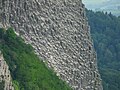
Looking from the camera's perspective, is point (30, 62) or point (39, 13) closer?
point (30, 62)

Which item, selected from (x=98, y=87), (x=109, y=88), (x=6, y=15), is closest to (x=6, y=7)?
(x=6, y=15)

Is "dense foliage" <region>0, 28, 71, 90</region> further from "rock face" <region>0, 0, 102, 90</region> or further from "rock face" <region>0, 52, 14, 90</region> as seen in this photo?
"rock face" <region>0, 52, 14, 90</region>

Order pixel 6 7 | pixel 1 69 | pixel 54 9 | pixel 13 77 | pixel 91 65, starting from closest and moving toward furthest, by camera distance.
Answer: pixel 1 69, pixel 13 77, pixel 6 7, pixel 54 9, pixel 91 65

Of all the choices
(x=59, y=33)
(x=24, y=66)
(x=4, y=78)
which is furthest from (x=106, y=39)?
(x=4, y=78)

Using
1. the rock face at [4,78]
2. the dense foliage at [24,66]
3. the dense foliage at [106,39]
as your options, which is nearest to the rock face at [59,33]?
the dense foliage at [24,66]

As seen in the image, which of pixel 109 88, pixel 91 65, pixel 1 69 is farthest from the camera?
pixel 109 88

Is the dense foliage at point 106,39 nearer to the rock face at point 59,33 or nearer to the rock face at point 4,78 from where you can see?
the rock face at point 59,33

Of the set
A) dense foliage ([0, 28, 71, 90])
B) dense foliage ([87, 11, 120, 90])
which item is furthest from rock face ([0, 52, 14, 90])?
dense foliage ([87, 11, 120, 90])

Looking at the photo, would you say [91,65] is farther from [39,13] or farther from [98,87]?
[39,13]
